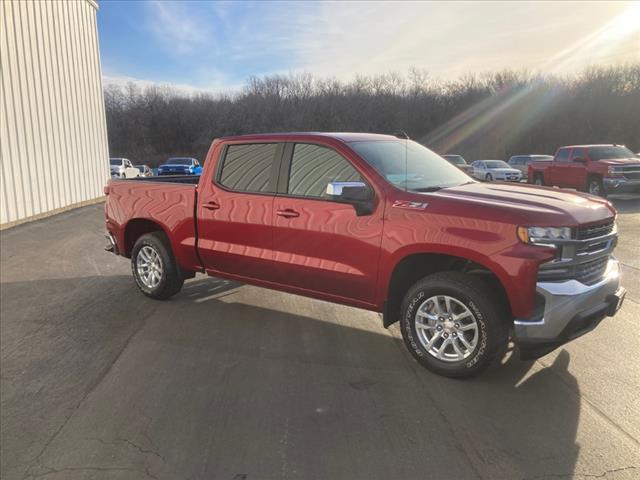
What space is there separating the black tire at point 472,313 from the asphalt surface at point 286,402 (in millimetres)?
146

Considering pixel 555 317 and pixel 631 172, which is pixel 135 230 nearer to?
pixel 555 317

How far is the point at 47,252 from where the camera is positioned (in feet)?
30.8

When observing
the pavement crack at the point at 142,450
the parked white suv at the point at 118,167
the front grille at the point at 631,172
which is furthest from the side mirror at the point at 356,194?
the parked white suv at the point at 118,167

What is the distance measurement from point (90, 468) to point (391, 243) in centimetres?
260

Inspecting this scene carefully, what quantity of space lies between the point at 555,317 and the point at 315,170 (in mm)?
2408

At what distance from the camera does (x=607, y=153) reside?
17.2 meters

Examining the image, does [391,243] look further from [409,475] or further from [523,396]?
[409,475]

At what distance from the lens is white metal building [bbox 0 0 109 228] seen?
12.4 m

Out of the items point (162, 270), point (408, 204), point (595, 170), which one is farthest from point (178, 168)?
point (408, 204)

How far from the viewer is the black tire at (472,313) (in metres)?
3.74

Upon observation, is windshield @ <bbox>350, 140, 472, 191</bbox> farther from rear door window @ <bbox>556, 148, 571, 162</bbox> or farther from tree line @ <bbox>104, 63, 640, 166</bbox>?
tree line @ <bbox>104, 63, 640, 166</bbox>

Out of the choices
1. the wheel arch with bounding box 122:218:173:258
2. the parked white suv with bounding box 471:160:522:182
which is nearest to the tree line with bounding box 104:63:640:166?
the parked white suv with bounding box 471:160:522:182

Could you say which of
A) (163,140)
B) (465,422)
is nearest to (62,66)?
(465,422)

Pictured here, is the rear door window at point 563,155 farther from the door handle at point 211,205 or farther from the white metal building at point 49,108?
the white metal building at point 49,108
